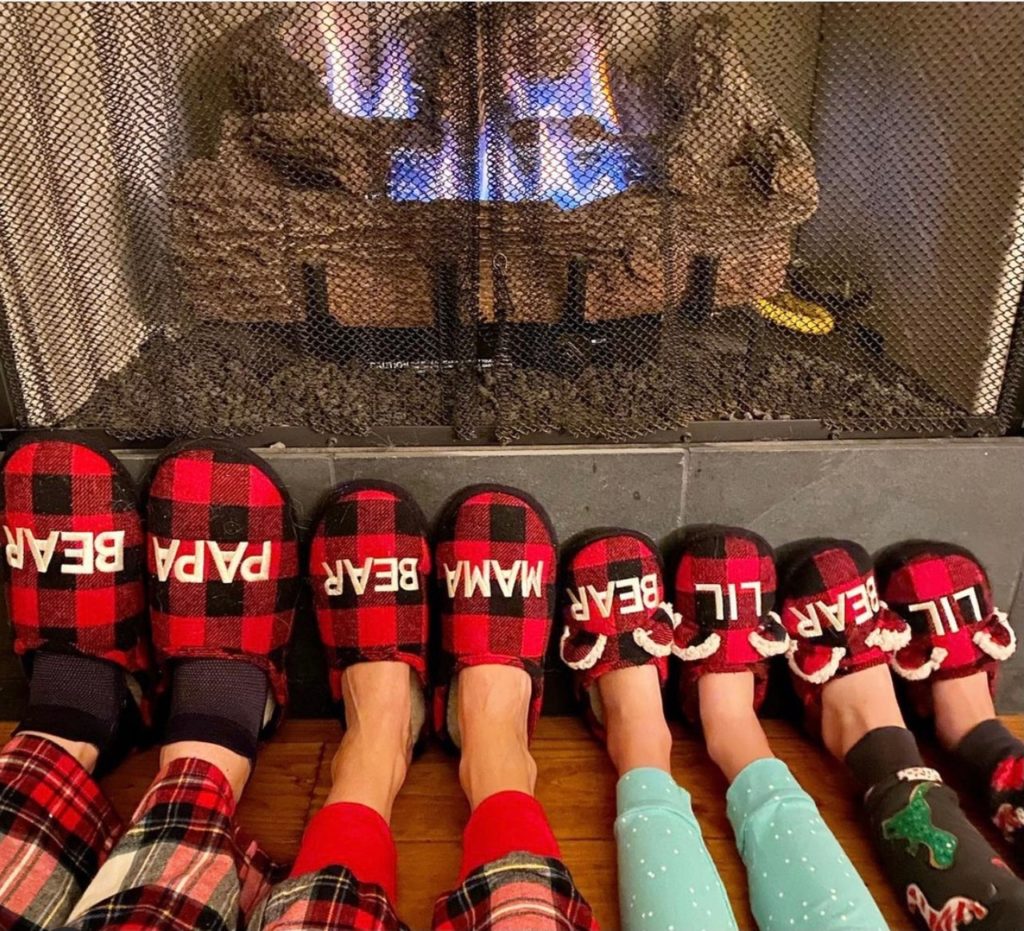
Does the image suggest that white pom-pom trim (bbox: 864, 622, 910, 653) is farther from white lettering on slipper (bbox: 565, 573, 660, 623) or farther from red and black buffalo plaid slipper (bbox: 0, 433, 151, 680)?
red and black buffalo plaid slipper (bbox: 0, 433, 151, 680)

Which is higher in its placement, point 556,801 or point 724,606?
point 724,606

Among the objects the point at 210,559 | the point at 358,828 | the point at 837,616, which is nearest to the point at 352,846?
the point at 358,828

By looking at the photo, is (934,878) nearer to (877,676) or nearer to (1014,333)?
(877,676)

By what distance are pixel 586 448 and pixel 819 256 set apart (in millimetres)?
336

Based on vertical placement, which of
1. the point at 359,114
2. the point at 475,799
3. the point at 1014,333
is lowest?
the point at 475,799

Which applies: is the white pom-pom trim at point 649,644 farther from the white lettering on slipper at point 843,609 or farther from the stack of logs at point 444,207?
the stack of logs at point 444,207

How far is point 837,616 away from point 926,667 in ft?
0.40

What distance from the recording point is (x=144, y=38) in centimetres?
85

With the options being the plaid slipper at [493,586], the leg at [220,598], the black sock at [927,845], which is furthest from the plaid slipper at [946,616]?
the leg at [220,598]

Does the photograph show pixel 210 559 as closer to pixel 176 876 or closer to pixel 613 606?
pixel 176 876

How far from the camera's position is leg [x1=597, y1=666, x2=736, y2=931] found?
76cm

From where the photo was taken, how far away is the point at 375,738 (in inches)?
36.4

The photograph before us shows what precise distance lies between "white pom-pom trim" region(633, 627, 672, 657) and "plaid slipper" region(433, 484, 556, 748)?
0.10 m

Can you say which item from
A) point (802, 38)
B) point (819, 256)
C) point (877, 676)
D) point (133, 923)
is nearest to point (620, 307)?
point (819, 256)
